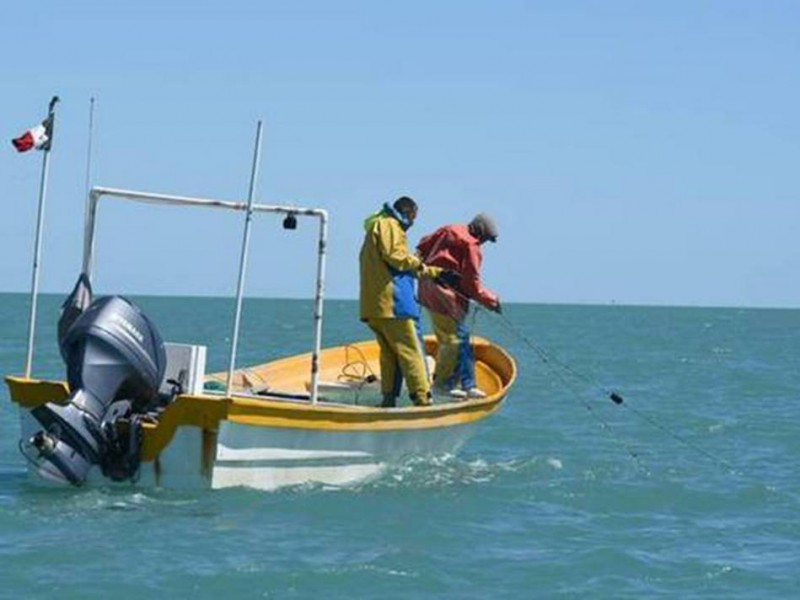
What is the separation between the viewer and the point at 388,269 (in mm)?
15188

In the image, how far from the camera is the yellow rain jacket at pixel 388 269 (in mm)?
14984

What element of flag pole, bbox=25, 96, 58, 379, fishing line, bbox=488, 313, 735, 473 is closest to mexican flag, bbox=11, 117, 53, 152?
flag pole, bbox=25, 96, 58, 379

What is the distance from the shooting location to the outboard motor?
43.3ft

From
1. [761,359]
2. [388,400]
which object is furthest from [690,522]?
[761,359]

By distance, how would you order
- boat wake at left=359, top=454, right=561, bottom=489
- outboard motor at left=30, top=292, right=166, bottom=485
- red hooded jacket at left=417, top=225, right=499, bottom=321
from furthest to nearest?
red hooded jacket at left=417, top=225, right=499, bottom=321 → boat wake at left=359, top=454, right=561, bottom=489 → outboard motor at left=30, top=292, right=166, bottom=485

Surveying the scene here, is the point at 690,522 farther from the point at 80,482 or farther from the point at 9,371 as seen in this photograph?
the point at 9,371

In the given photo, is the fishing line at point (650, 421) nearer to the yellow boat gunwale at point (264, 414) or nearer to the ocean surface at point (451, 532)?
the ocean surface at point (451, 532)

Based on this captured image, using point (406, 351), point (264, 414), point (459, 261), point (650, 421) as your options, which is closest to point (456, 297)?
point (459, 261)

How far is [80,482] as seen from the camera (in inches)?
530

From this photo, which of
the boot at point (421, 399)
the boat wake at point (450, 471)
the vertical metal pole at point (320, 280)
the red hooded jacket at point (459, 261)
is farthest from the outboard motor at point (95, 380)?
the red hooded jacket at point (459, 261)

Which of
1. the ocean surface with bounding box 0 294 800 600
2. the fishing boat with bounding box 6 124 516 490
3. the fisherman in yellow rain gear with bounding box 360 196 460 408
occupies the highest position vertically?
the fisherman in yellow rain gear with bounding box 360 196 460 408

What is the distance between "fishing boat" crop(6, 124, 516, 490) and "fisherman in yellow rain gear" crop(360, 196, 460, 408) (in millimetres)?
492

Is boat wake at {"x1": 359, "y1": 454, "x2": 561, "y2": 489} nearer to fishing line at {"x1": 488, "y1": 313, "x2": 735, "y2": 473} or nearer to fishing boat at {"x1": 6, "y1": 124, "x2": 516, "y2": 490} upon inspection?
fishing boat at {"x1": 6, "y1": 124, "x2": 516, "y2": 490}

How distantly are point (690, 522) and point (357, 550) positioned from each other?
3.30 meters
